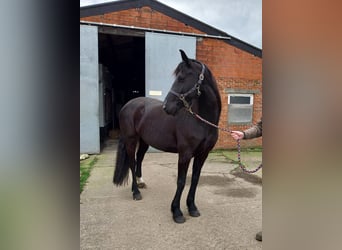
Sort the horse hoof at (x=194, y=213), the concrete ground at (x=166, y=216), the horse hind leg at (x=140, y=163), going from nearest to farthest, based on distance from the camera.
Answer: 1. the concrete ground at (x=166, y=216)
2. the horse hoof at (x=194, y=213)
3. the horse hind leg at (x=140, y=163)

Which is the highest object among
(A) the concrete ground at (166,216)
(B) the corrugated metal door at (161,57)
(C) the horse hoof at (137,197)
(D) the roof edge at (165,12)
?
(D) the roof edge at (165,12)

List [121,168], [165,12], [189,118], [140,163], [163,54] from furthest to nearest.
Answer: [163,54]
[165,12]
[140,163]
[121,168]
[189,118]

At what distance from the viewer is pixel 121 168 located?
3.19 meters

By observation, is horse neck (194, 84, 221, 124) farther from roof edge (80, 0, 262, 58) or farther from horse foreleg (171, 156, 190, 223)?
roof edge (80, 0, 262, 58)

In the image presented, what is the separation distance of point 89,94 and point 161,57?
81.8 inches

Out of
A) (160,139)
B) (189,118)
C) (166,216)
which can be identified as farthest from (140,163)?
(189,118)

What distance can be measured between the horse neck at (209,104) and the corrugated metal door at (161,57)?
157 inches

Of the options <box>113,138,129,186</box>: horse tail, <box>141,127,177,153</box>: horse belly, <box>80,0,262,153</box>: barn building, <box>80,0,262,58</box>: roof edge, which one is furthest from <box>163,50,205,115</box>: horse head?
<box>80,0,262,58</box>: roof edge

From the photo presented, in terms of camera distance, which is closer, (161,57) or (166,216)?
(166,216)

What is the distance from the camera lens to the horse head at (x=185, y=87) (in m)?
2.28

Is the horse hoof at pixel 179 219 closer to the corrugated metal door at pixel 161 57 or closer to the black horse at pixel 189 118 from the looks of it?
the black horse at pixel 189 118

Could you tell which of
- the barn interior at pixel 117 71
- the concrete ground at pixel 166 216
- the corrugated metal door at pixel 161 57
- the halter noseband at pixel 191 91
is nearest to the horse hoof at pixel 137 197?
the concrete ground at pixel 166 216

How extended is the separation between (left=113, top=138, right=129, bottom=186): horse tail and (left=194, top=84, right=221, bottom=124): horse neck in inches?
52.7

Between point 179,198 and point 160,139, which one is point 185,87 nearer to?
point 160,139
